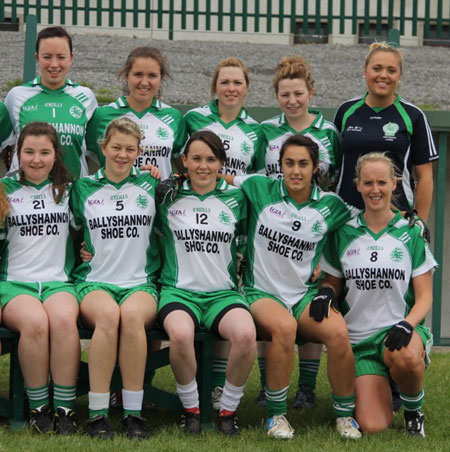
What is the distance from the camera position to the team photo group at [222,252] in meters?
5.12

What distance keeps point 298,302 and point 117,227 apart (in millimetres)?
1109

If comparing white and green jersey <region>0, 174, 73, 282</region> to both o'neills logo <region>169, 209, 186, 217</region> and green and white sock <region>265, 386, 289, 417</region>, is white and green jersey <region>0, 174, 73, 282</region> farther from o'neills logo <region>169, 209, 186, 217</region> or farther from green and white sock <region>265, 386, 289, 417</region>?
green and white sock <region>265, 386, 289, 417</region>

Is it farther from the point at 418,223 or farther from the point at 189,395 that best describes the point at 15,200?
the point at 418,223

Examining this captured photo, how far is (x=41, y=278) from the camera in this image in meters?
A: 5.38

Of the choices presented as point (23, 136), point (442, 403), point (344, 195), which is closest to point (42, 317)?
point (23, 136)

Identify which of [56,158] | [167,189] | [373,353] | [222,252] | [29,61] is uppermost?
[29,61]

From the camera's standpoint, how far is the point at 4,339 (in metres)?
5.20

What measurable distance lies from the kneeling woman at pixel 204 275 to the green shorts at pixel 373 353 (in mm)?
695

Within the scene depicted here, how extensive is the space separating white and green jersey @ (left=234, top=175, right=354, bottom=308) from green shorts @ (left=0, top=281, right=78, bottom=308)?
1060 mm

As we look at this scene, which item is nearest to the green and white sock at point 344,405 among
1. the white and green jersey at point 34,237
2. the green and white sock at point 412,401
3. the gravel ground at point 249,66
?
the green and white sock at point 412,401

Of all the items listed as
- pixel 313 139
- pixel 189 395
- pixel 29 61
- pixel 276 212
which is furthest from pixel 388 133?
pixel 29 61

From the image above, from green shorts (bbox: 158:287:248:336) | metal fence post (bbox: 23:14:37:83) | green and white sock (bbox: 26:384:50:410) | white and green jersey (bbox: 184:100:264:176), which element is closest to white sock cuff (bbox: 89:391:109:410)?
green and white sock (bbox: 26:384:50:410)

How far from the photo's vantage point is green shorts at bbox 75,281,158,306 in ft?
17.4

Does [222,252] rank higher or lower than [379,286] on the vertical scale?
higher
